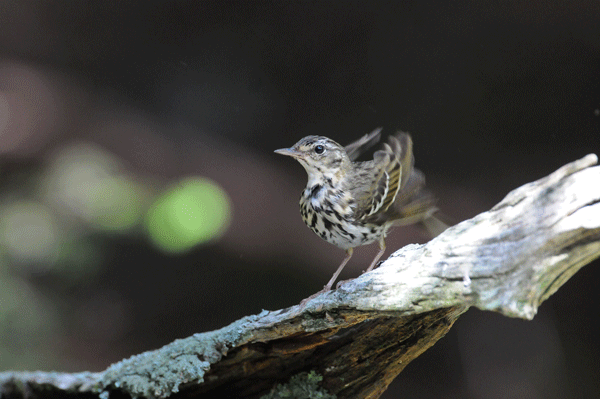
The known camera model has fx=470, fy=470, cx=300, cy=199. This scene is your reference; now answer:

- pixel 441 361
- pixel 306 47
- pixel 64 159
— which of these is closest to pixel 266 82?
pixel 306 47

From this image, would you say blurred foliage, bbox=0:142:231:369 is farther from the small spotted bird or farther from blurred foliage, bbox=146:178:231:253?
the small spotted bird

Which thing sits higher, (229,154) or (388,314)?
(229,154)

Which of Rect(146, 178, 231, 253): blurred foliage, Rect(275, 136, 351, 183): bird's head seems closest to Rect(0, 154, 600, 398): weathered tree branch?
Rect(275, 136, 351, 183): bird's head

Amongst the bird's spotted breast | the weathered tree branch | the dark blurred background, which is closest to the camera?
the weathered tree branch

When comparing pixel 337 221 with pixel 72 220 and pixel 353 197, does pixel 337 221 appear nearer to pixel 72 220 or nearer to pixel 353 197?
pixel 353 197

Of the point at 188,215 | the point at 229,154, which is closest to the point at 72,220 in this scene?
the point at 188,215

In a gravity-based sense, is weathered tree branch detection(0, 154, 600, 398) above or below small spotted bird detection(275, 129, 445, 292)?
below
